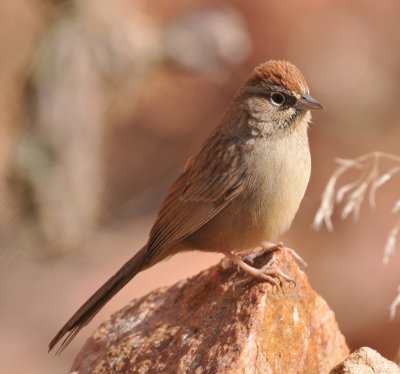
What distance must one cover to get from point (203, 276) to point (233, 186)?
0.59 m

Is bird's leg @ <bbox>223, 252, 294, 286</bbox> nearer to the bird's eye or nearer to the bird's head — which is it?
the bird's head

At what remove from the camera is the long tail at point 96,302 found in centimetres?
554

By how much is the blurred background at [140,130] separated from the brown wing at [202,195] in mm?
2897

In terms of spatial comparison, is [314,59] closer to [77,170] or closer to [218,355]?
[77,170]

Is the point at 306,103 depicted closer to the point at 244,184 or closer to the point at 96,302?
the point at 244,184

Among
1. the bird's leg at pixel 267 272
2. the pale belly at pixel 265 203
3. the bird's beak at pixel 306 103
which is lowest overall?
the bird's leg at pixel 267 272

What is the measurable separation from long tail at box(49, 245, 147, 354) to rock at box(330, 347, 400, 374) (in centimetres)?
154

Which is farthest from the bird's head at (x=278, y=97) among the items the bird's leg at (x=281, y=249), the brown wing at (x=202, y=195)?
the bird's leg at (x=281, y=249)

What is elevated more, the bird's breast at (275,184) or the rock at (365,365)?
the bird's breast at (275,184)

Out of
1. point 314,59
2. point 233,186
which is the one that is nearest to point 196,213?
point 233,186

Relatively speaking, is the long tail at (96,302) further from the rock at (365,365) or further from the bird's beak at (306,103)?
the rock at (365,365)

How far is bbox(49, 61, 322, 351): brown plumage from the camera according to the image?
547cm

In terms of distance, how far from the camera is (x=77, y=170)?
32.6 feet

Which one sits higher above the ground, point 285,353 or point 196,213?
point 196,213
